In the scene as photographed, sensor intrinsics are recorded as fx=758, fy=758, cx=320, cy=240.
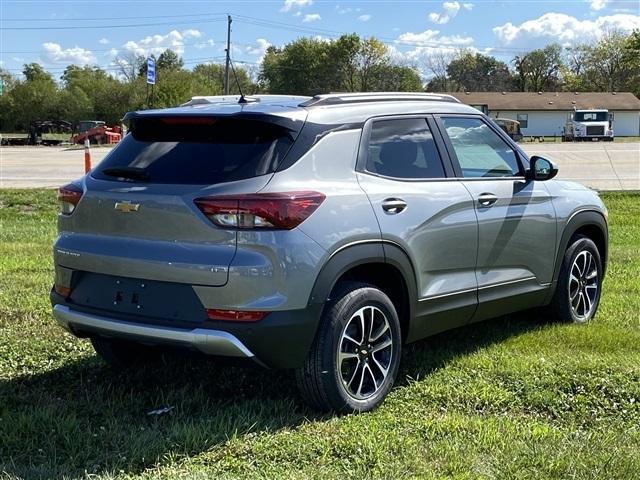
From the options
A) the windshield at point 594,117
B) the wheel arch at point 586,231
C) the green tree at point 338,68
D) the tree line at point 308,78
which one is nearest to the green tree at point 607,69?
the tree line at point 308,78

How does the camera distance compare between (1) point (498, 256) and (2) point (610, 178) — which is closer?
(1) point (498, 256)

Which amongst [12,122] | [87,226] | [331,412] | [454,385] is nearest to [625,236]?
[454,385]

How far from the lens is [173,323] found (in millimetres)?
3889

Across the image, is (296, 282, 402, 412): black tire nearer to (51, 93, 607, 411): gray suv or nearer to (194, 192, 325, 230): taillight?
(51, 93, 607, 411): gray suv

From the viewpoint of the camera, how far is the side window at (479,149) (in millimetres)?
5168

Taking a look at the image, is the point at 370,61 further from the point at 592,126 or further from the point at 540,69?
the point at 592,126

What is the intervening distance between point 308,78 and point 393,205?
82943 mm

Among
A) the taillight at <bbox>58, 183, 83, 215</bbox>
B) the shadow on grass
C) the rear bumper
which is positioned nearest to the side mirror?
the shadow on grass

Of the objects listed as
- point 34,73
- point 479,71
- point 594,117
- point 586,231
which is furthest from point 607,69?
point 586,231

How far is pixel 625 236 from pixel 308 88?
250ft

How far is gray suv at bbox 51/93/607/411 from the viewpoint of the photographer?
3805 millimetres

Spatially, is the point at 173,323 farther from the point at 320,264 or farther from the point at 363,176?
the point at 363,176

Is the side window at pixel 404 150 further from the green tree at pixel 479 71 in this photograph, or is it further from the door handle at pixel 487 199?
the green tree at pixel 479 71

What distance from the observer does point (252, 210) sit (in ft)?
12.4
